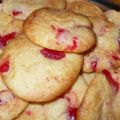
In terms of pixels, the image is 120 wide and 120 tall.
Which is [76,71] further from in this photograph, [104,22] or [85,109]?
[104,22]

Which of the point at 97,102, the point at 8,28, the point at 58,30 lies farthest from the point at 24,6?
the point at 97,102

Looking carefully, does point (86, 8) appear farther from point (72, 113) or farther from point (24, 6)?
point (72, 113)

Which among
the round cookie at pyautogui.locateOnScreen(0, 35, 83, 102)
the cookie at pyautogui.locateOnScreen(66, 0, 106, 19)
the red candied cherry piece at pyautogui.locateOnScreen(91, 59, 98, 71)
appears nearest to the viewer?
the round cookie at pyautogui.locateOnScreen(0, 35, 83, 102)

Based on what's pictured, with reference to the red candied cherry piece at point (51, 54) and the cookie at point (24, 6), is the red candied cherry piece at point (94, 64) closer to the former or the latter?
the red candied cherry piece at point (51, 54)

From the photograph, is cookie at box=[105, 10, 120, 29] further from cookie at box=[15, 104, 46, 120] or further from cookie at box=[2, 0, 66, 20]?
cookie at box=[15, 104, 46, 120]

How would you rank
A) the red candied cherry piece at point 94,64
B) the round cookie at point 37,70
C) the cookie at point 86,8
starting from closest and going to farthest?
the round cookie at point 37,70 → the red candied cherry piece at point 94,64 → the cookie at point 86,8

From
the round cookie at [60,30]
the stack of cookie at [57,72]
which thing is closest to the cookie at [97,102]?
the stack of cookie at [57,72]

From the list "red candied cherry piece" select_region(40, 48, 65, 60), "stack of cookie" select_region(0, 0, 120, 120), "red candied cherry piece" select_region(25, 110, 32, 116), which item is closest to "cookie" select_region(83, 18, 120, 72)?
"stack of cookie" select_region(0, 0, 120, 120)
